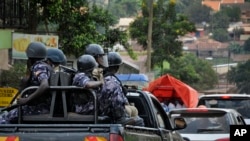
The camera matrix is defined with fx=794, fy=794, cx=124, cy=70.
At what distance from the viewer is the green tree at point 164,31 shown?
44500 mm

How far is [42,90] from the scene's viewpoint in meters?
8.06

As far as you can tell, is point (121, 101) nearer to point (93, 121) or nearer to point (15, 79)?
point (93, 121)

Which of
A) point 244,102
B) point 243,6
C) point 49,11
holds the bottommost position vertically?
point 244,102

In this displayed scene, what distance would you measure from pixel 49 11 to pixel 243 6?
235 feet

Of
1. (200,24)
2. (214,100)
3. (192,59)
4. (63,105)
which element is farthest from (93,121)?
(200,24)

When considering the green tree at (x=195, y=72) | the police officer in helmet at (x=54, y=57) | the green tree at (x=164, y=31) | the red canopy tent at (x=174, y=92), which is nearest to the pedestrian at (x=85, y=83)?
the police officer in helmet at (x=54, y=57)

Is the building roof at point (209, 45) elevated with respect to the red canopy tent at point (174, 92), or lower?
elevated

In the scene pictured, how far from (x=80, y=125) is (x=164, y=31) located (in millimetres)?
38463

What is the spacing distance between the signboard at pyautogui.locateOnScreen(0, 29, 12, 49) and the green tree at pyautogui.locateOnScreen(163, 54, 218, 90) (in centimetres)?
2960

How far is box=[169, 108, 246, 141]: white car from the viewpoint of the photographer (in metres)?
12.9

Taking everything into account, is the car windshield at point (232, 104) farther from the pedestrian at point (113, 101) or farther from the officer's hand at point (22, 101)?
the officer's hand at point (22, 101)

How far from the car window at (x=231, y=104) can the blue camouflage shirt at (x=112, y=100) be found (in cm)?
912

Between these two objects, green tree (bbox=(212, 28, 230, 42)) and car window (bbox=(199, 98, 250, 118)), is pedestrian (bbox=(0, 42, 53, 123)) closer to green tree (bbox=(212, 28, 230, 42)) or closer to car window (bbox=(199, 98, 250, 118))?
car window (bbox=(199, 98, 250, 118))

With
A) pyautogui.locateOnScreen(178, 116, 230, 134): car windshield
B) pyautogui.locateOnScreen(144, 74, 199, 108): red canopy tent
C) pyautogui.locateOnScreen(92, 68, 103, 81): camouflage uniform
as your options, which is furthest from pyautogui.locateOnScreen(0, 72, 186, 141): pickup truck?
pyautogui.locateOnScreen(144, 74, 199, 108): red canopy tent
